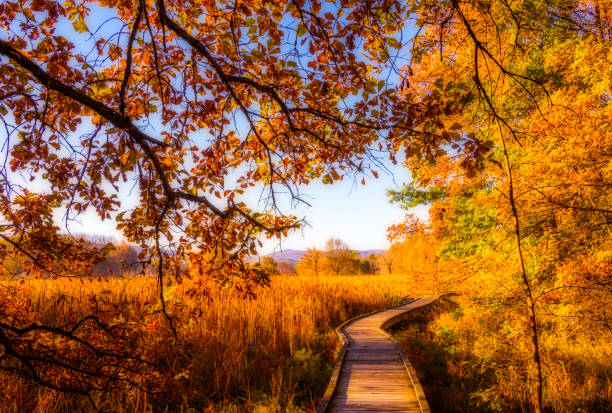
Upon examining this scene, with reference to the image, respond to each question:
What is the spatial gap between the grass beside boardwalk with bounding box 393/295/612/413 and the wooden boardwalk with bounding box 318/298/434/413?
82cm

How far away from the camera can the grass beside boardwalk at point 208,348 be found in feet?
11.9

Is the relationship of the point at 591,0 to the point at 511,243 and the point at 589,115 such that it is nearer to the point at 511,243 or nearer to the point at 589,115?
the point at 589,115

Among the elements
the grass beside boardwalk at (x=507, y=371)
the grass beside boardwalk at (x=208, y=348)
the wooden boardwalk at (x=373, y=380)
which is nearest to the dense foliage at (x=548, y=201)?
the grass beside boardwalk at (x=507, y=371)

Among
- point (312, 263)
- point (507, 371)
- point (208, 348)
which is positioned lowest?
point (507, 371)

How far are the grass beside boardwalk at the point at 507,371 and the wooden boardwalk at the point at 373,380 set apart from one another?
82 centimetres

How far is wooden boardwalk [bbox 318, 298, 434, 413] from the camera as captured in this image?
4.06 metres

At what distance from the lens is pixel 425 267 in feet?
25.9

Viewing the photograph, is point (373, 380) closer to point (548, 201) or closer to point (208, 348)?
point (208, 348)

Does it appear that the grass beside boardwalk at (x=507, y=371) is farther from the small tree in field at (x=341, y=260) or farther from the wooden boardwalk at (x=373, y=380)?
the small tree in field at (x=341, y=260)

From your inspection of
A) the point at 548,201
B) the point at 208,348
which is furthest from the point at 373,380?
the point at 548,201

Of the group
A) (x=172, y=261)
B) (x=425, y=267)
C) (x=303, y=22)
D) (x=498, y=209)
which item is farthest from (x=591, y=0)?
(x=172, y=261)

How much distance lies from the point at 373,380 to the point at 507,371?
273 centimetres

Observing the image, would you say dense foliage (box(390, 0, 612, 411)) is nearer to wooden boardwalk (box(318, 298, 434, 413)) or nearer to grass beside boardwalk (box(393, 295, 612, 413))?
grass beside boardwalk (box(393, 295, 612, 413))

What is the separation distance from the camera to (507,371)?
18.6ft
